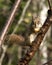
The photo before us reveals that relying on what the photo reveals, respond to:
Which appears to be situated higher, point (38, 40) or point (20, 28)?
point (20, 28)

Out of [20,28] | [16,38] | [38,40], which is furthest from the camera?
[20,28]

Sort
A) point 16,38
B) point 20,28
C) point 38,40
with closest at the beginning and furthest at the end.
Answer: point 38,40
point 16,38
point 20,28

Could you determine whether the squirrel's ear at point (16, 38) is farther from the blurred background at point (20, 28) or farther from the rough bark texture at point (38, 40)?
the blurred background at point (20, 28)

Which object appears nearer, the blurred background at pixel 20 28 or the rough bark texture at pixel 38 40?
the rough bark texture at pixel 38 40

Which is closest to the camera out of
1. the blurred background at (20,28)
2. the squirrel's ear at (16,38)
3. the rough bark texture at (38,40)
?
the rough bark texture at (38,40)

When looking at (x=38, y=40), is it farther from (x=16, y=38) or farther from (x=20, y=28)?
(x=20, y=28)

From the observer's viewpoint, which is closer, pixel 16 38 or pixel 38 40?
pixel 38 40

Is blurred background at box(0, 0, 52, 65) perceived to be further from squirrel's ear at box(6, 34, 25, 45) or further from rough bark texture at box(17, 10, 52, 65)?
rough bark texture at box(17, 10, 52, 65)

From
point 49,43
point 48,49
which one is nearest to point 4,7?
point 49,43

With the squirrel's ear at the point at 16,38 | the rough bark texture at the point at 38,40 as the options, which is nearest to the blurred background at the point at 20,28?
the squirrel's ear at the point at 16,38

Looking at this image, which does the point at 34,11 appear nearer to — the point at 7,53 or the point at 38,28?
the point at 7,53

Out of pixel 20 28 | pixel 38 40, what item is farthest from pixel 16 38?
pixel 20 28
